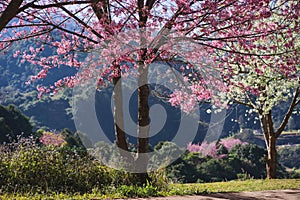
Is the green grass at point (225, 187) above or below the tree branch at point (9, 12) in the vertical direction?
below

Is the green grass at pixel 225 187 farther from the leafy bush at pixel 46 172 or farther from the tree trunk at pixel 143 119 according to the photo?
the leafy bush at pixel 46 172

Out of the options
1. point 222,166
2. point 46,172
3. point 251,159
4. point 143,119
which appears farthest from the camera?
point 251,159

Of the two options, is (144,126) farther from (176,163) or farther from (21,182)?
(176,163)

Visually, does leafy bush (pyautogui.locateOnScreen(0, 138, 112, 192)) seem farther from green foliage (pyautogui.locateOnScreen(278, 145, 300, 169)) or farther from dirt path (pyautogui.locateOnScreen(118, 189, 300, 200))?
green foliage (pyautogui.locateOnScreen(278, 145, 300, 169))

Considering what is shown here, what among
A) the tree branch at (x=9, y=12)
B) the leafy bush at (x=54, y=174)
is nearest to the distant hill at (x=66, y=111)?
the leafy bush at (x=54, y=174)

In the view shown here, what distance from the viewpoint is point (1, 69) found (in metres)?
122

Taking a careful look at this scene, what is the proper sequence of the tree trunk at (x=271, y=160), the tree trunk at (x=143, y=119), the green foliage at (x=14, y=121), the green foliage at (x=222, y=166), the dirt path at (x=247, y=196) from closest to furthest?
the dirt path at (x=247, y=196), the tree trunk at (x=143, y=119), the tree trunk at (x=271, y=160), the green foliage at (x=222, y=166), the green foliage at (x=14, y=121)

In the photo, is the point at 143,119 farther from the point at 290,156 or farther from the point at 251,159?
the point at 290,156

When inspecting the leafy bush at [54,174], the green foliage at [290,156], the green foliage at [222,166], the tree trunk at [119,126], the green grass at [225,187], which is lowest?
the green foliage at [290,156]

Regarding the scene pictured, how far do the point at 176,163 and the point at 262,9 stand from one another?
19.0 meters

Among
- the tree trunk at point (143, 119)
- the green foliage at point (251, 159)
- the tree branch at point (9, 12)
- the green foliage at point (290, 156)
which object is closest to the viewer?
the tree branch at point (9, 12)

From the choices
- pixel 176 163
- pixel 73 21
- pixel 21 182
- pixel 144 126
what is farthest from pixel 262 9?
pixel 176 163

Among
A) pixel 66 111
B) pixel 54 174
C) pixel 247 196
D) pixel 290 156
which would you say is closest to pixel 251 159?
pixel 247 196

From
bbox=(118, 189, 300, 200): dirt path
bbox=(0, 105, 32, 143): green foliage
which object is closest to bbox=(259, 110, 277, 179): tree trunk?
bbox=(118, 189, 300, 200): dirt path
